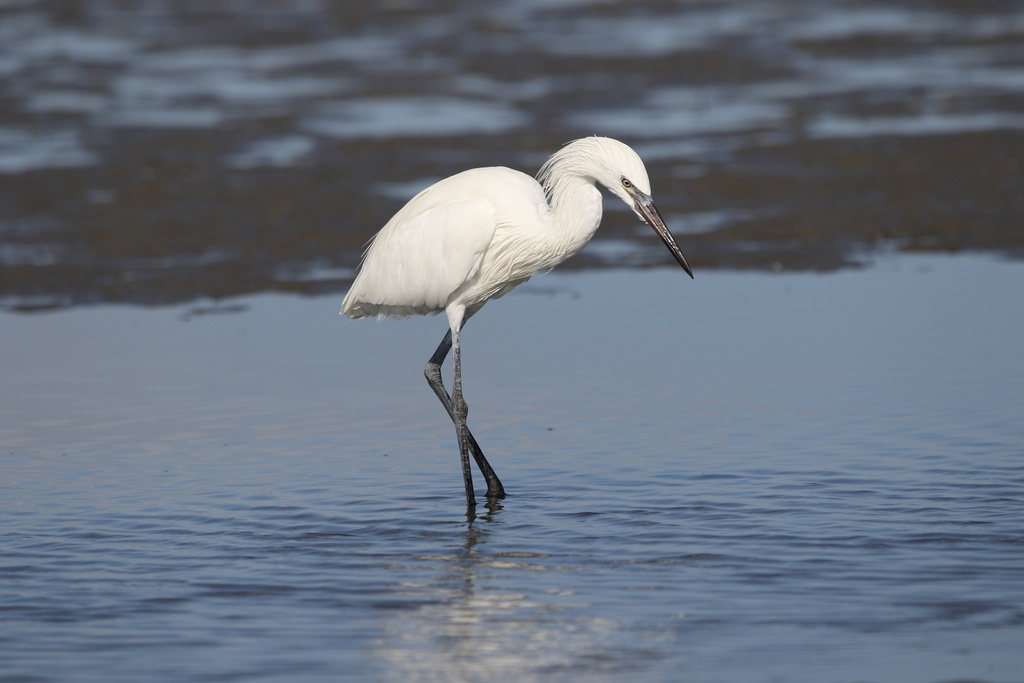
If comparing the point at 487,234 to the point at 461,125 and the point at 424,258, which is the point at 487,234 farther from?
the point at 461,125

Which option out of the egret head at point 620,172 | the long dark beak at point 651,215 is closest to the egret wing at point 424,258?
the egret head at point 620,172

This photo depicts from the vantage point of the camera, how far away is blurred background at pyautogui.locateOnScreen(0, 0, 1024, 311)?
12594 mm

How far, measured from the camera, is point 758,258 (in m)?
12.0

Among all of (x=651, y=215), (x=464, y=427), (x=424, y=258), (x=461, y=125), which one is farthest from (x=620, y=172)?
(x=461, y=125)

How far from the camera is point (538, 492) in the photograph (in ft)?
22.7

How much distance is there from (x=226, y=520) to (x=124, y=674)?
168cm

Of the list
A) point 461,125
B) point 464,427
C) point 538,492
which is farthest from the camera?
point 461,125

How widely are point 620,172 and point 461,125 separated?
35.9 ft

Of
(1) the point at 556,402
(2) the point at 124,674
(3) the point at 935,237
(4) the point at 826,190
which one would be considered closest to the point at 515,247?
(1) the point at 556,402

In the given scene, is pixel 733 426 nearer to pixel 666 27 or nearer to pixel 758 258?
pixel 758 258

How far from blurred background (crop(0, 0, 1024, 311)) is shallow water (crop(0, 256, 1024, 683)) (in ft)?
5.57

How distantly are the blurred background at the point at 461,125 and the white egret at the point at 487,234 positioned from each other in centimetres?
420

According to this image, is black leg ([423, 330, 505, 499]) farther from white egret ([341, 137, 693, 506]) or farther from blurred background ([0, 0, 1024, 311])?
blurred background ([0, 0, 1024, 311])

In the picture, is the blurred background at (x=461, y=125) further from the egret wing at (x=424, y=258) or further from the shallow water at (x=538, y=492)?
the egret wing at (x=424, y=258)
